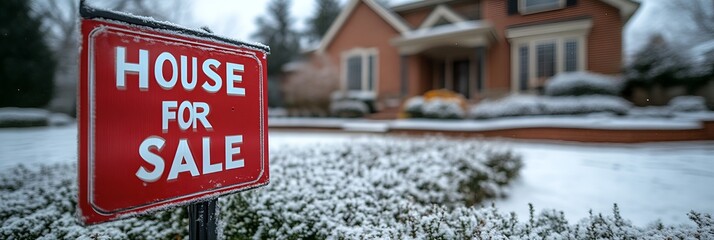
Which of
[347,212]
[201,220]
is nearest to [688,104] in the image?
[347,212]

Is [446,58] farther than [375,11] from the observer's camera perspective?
Yes

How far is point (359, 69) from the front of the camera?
14.3m

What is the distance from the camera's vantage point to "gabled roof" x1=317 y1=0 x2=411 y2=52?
11812 mm

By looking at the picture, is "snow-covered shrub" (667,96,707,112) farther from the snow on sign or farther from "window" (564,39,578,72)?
the snow on sign

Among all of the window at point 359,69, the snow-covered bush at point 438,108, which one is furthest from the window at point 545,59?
the window at point 359,69

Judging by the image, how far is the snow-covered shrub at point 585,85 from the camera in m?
8.55

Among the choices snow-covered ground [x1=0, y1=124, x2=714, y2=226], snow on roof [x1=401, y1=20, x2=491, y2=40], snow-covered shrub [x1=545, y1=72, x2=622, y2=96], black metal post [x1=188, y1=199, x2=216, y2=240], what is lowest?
snow-covered ground [x1=0, y1=124, x2=714, y2=226]

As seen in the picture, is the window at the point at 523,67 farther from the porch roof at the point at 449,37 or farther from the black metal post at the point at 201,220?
the black metal post at the point at 201,220

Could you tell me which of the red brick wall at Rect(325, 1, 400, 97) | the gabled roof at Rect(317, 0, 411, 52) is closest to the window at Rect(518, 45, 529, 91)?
the gabled roof at Rect(317, 0, 411, 52)

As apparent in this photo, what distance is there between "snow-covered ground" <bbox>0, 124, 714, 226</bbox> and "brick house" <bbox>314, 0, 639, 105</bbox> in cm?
351

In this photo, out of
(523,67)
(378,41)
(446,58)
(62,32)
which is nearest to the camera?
(523,67)

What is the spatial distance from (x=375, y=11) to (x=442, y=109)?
581 cm

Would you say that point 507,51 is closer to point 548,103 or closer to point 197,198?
point 548,103

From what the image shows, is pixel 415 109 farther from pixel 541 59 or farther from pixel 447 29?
pixel 541 59
